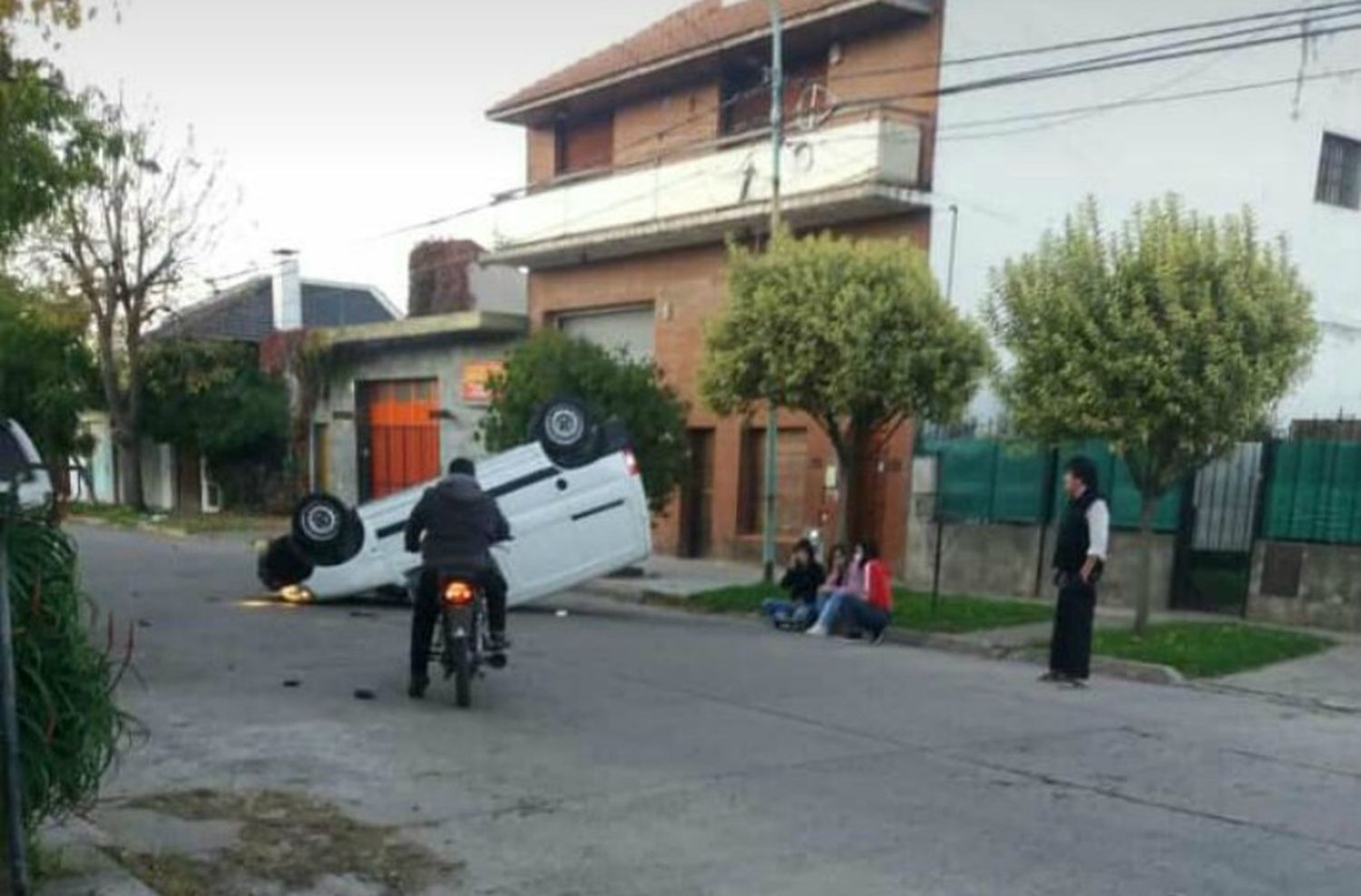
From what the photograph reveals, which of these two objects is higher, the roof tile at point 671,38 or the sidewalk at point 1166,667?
the roof tile at point 671,38

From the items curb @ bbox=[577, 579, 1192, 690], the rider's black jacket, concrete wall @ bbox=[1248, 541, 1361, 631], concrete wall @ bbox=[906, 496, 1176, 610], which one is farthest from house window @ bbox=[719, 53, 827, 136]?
the rider's black jacket

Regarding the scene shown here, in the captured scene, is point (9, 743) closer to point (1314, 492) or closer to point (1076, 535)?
point (1076, 535)

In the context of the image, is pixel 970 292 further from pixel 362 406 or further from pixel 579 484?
pixel 362 406

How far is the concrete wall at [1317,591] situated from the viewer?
42.3ft

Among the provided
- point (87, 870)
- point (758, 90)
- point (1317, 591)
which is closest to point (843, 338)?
point (1317, 591)

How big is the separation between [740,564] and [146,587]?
9.16m

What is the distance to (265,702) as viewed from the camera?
833 cm

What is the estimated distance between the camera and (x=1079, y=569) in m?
10.2

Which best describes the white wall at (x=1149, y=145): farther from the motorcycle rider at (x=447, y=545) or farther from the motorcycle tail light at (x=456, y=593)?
the motorcycle tail light at (x=456, y=593)

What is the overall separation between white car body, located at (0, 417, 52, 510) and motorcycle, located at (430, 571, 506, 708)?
4.06 meters

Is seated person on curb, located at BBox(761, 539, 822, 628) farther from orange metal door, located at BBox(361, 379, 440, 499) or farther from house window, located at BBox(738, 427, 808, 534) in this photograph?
orange metal door, located at BBox(361, 379, 440, 499)

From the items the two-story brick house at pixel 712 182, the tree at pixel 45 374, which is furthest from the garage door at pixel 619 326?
the tree at pixel 45 374

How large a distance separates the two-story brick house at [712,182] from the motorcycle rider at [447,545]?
34.0ft

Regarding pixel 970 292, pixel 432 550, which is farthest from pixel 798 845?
pixel 970 292
